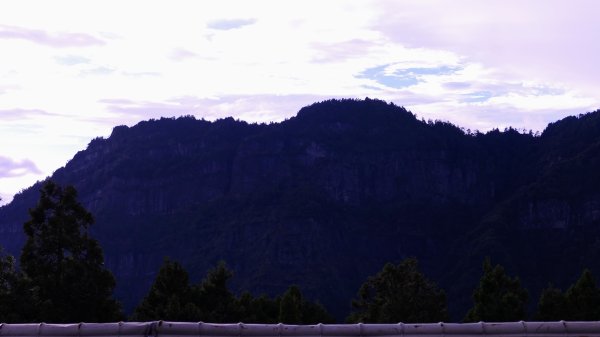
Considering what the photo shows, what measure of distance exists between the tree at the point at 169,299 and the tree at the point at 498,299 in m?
17.6

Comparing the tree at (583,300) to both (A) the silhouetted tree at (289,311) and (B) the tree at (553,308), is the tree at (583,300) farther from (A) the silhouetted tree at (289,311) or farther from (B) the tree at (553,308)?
(A) the silhouetted tree at (289,311)

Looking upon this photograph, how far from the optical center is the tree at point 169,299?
48.3 metres

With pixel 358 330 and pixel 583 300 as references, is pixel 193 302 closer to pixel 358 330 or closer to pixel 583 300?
pixel 583 300

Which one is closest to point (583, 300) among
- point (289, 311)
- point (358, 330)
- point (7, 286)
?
point (289, 311)

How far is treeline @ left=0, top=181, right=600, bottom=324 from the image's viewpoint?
4347 centimetres

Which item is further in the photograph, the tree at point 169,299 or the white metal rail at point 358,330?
the tree at point 169,299

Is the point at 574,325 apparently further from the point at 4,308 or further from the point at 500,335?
the point at 4,308

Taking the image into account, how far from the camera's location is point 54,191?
4444cm

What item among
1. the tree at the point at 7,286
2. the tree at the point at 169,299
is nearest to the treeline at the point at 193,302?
the tree at the point at 169,299

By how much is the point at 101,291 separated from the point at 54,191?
17.0ft

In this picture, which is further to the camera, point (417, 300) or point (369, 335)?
point (417, 300)

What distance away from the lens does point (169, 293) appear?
51.2m

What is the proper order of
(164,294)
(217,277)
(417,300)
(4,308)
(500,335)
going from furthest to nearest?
1. (417,300)
2. (217,277)
3. (164,294)
4. (4,308)
5. (500,335)

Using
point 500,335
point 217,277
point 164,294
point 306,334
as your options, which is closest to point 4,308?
point 164,294
